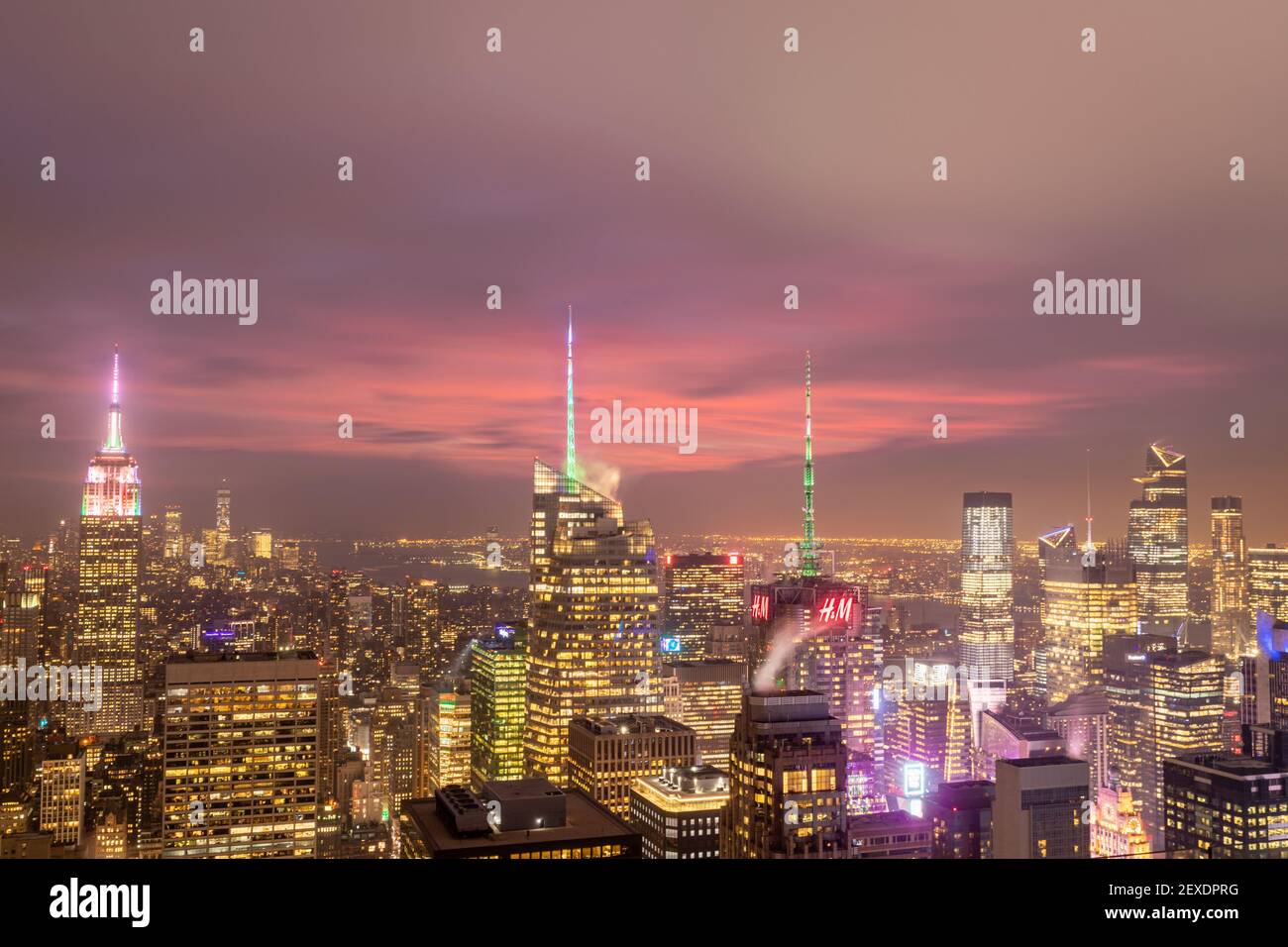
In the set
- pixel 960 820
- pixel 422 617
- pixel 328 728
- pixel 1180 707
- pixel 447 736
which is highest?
pixel 422 617

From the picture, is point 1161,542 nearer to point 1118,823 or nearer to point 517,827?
point 1118,823

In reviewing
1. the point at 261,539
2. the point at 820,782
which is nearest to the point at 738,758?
the point at 820,782

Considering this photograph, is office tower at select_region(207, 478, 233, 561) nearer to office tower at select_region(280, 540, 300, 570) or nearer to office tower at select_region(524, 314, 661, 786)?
office tower at select_region(280, 540, 300, 570)

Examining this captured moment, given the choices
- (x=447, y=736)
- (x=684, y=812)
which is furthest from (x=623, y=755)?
(x=447, y=736)

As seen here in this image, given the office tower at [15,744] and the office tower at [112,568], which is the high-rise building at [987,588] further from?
the office tower at [15,744]

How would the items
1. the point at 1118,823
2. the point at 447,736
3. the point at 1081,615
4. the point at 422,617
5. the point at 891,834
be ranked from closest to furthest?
the point at 891,834
the point at 1118,823
the point at 422,617
the point at 1081,615
the point at 447,736
